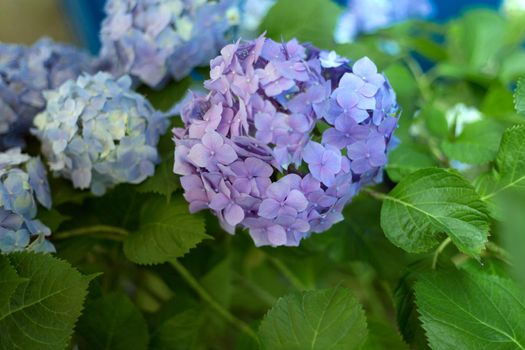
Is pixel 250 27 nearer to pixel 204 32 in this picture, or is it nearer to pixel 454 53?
pixel 204 32

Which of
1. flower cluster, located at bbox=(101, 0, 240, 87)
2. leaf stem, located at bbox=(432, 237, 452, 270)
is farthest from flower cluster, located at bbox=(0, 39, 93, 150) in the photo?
leaf stem, located at bbox=(432, 237, 452, 270)

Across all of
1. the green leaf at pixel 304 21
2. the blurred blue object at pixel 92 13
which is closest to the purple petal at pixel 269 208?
the green leaf at pixel 304 21

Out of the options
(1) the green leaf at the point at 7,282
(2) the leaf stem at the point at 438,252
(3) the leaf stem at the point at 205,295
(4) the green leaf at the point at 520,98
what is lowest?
(3) the leaf stem at the point at 205,295

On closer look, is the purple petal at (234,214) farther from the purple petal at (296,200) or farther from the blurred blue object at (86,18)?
the blurred blue object at (86,18)

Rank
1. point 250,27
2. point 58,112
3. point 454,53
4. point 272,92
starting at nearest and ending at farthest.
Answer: point 272,92
point 58,112
point 250,27
point 454,53

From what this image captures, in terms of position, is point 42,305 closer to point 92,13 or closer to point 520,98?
point 520,98

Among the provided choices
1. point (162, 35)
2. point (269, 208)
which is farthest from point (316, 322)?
point (162, 35)

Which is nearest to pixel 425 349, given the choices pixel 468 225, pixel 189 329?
pixel 468 225
